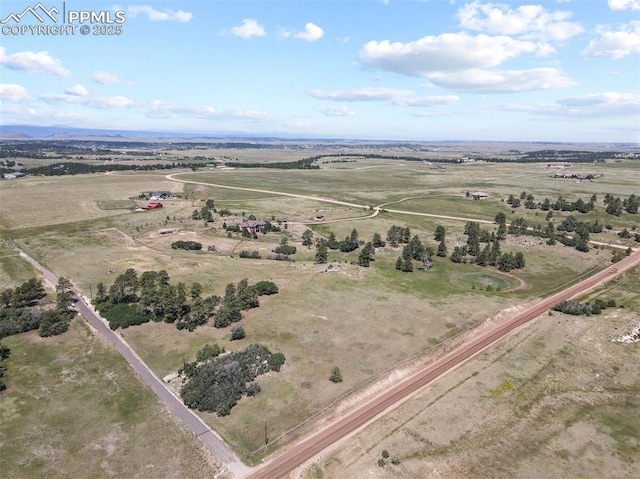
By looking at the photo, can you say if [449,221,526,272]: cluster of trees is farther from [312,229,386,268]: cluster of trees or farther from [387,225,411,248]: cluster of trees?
[312,229,386,268]: cluster of trees

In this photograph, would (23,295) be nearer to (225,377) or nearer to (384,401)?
(225,377)

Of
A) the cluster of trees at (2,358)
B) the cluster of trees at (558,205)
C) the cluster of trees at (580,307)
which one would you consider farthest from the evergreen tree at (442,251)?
the cluster of trees at (2,358)

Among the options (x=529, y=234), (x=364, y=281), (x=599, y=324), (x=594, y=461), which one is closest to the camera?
(x=594, y=461)

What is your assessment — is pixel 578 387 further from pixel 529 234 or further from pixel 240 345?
pixel 529 234

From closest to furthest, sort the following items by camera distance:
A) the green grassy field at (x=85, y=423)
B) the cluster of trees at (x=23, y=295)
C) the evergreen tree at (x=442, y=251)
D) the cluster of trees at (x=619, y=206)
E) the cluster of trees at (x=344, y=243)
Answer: the green grassy field at (x=85, y=423) → the cluster of trees at (x=23, y=295) → the evergreen tree at (x=442, y=251) → the cluster of trees at (x=344, y=243) → the cluster of trees at (x=619, y=206)

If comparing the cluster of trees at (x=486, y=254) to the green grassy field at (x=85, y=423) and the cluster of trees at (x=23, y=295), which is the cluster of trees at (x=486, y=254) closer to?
the green grassy field at (x=85, y=423)

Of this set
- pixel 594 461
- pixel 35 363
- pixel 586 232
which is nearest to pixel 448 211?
pixel 586 232
